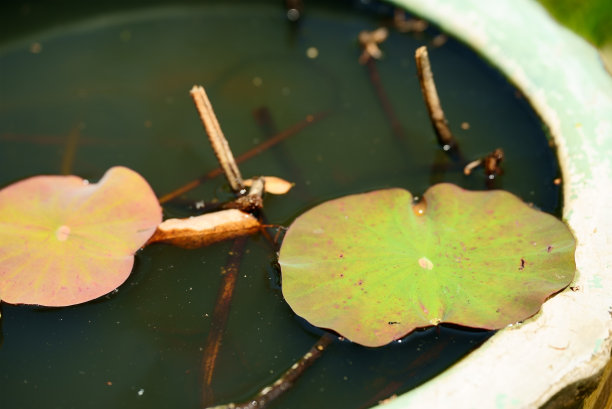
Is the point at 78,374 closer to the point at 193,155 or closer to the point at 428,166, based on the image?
the point at 193,155

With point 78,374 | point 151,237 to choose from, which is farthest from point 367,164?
point 78,374

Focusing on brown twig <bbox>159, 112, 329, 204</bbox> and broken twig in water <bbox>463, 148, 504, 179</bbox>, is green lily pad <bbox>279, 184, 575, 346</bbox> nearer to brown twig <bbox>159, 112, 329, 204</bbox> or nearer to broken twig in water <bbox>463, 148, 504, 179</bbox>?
broken twig in water <bbox>463, 148, 504, 179</bbox>

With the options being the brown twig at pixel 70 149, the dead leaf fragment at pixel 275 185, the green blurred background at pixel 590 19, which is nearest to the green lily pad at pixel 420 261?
the dead leaf fragment at pixel 275 185

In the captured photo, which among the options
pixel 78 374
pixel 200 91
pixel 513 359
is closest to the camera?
pixel 513 359

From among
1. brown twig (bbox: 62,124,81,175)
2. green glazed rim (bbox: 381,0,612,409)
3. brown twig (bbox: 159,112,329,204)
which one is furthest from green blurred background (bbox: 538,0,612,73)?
brown twig (bbox: 62,124,81,175)

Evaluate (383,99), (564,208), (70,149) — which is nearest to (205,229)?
(70,149)

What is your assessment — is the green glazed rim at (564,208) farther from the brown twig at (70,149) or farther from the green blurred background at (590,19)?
the brown twig at (70,149)
